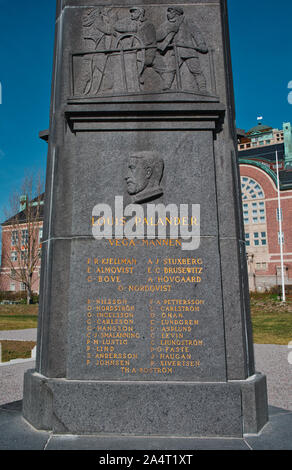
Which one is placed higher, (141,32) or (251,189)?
(251,189)

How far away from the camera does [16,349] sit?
12758 millimetres

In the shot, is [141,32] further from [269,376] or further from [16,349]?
[16,349]

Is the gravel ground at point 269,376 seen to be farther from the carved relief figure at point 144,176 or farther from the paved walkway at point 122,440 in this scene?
the carved relief figure at point 144,176

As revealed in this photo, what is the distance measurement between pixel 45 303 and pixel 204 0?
15.8 feet

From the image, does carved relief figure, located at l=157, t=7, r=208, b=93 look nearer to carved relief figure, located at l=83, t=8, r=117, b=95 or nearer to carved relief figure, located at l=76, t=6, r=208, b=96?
carved relief figure, located at l=76, t=6, r=208, b=96

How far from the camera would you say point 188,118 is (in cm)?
498

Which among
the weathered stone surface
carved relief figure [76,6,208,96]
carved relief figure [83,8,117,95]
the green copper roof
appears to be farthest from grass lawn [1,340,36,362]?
the green copper roof

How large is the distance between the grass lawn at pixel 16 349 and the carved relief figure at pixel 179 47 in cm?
959

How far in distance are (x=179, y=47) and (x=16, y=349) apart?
11107mm

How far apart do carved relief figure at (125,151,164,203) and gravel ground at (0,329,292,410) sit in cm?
433

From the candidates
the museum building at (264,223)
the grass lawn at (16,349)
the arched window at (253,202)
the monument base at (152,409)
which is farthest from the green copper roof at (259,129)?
the monument base at (152,409)

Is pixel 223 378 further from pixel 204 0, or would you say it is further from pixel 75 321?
pixel 204 0

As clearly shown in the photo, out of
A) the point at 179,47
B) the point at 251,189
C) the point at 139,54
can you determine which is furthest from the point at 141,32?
the point at 251,189

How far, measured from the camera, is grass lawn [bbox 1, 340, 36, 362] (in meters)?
11.6
